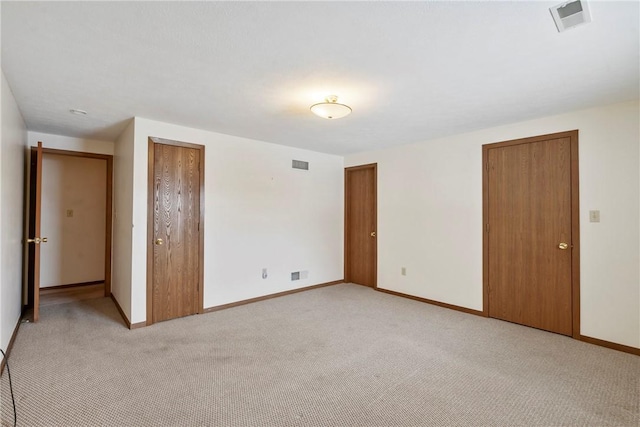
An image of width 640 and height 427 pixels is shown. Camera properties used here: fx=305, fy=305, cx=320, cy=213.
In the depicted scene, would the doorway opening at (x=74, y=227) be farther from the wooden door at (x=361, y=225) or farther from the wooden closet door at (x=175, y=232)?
the wooden door at (x=361, y=225)

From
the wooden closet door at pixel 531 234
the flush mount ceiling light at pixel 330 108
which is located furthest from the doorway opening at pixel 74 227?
the wooden closet door at pixel 531 234

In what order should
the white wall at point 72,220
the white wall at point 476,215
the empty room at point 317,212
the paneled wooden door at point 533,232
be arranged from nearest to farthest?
the empty room at point 317,212 < the white wall at point 476,215 < the paneled wooden door at point 533,232 < the white wall at point 72,220

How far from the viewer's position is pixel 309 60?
2.14 m

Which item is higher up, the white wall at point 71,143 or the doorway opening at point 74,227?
the white wall at point 71,143

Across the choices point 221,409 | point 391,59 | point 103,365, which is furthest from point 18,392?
point 391,59

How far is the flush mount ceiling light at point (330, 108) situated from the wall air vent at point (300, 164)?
7.08 ft

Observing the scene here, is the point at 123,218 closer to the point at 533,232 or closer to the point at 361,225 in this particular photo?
the point at 361,225

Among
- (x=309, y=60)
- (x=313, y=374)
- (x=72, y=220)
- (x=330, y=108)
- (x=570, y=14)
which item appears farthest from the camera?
(x=72, y=220)

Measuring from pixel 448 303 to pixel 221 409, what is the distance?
3.27 meters

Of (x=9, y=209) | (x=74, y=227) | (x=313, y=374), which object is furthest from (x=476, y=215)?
(x=74, y=227)

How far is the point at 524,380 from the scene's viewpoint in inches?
93.7

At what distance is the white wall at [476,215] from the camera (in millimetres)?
2902

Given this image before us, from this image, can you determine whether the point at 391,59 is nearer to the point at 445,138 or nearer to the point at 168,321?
the point at 445,138

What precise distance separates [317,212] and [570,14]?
406 centimetres
